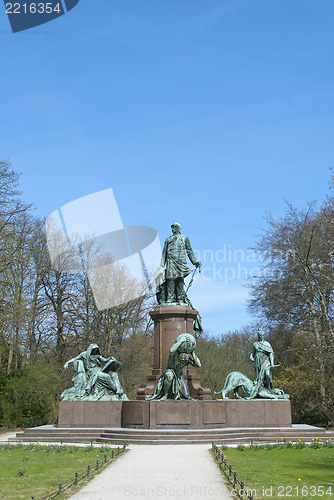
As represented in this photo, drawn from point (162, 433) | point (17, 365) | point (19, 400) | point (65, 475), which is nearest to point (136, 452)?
point (162, 433)

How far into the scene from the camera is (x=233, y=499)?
743 centimetres

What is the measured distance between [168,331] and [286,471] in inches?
405

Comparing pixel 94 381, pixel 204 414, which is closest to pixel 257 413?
pixel 204 414

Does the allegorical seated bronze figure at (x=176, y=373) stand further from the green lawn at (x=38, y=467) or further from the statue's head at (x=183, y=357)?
the green lawn at (x=38, y=467)

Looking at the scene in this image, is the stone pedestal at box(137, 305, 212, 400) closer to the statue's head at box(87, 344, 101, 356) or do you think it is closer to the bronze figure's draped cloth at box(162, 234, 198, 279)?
the bronze figure's draped cloth at box(162, 234, 198, 279)

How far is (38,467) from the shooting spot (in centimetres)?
1058

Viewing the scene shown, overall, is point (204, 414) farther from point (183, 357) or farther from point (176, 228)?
point (176, 228)

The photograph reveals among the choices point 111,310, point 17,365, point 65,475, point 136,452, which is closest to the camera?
point 65,475

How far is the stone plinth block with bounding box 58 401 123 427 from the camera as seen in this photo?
18281 mm

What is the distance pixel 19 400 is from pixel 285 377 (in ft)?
44.9

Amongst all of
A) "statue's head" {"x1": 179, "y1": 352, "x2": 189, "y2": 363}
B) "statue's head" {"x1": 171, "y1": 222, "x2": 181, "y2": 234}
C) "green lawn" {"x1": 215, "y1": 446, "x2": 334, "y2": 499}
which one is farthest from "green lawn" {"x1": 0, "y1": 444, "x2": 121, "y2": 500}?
"statue's head" {"x1": 171, "y1": 222, "x2": 181, "y2": 234}

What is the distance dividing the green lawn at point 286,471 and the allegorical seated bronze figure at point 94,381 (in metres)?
6.81

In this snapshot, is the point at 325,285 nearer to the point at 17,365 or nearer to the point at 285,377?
the point at 285,377

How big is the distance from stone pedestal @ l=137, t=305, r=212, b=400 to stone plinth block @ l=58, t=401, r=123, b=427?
1.30 meters
